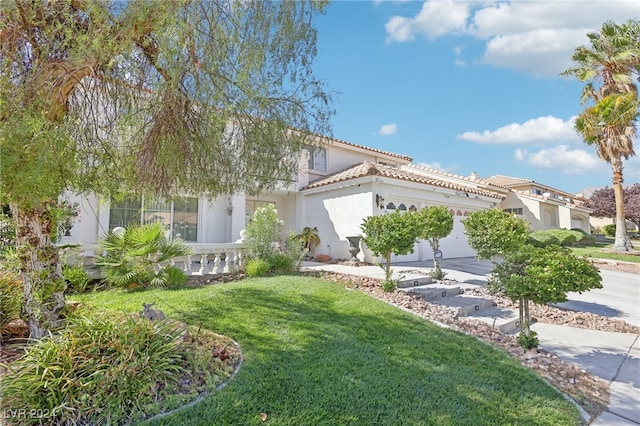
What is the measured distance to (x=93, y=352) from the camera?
3.54 meters

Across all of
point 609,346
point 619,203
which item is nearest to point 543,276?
point 609,346

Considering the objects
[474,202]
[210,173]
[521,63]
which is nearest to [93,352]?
[210,173]

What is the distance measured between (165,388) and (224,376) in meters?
0.64

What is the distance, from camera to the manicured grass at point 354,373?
10.7 ft

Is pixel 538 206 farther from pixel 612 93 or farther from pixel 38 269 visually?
pixel 38 269

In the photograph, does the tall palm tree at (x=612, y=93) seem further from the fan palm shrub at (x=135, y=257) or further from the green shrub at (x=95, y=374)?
the green shrub at (x=95, y=374)

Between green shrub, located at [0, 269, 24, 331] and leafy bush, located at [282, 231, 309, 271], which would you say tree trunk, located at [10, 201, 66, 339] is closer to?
green shrub, located at [0, 269, 24, 331]

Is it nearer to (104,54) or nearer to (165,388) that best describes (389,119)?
(104,54)

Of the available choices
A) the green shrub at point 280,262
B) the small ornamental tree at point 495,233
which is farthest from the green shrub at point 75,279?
the small ornamental tree at point 495,233

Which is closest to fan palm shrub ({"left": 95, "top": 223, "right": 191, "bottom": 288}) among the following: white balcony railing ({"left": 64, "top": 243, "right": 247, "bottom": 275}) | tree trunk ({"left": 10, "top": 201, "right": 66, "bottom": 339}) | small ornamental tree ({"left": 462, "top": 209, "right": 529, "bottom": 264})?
white balcony railing ({"left": 64, "top": 243, "right": 247, "bottom": 275})

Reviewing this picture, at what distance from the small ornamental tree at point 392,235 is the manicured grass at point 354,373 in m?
2.10

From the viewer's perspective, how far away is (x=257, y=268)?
396 inches

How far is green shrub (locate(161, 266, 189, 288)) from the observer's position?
8281mm

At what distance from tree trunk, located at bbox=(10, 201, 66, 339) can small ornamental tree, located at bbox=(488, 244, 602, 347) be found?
281 inches
